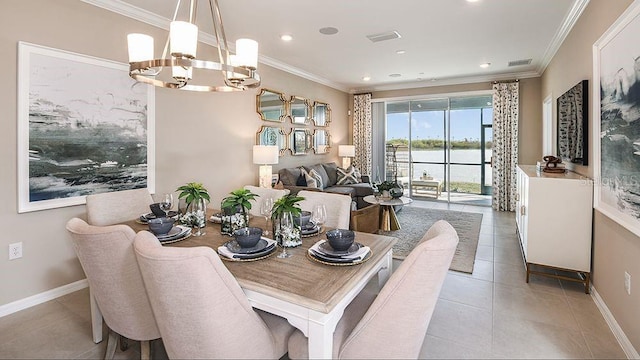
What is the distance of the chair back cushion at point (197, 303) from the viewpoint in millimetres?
1181

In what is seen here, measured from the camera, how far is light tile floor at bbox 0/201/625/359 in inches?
82.4

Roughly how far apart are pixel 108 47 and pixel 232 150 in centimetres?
194

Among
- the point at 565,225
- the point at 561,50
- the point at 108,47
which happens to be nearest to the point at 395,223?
the point at 565,225

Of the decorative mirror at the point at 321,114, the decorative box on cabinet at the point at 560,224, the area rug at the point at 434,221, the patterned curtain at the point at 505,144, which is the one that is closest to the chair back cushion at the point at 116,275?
the area rug at the point at 434,221

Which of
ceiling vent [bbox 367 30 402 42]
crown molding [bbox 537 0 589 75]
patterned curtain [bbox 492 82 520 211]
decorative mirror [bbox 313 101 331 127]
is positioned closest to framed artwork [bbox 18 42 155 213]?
ceiling vent [bbox 367 30 402 42]

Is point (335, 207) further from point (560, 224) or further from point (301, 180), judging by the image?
point (301, 180)

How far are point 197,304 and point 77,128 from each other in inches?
103

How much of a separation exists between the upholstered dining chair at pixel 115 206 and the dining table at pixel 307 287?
1371 millimetres

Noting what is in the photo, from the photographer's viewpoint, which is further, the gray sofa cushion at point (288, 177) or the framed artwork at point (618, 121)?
the gray sofa cushion at point (288, 177)

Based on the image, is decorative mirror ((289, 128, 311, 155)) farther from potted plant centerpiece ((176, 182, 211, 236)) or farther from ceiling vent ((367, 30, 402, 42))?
potted plant centerpiece ((176, 182, 211, 236))

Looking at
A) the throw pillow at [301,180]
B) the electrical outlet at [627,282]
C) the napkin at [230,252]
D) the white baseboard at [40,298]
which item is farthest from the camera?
the throw pillow at [301,180]

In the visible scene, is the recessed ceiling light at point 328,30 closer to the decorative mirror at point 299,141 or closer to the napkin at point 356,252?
the decorative mirror at point 299,141

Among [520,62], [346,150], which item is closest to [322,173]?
[346,150]

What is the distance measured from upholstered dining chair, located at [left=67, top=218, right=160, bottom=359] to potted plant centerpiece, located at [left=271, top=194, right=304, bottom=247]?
27.6 inches
